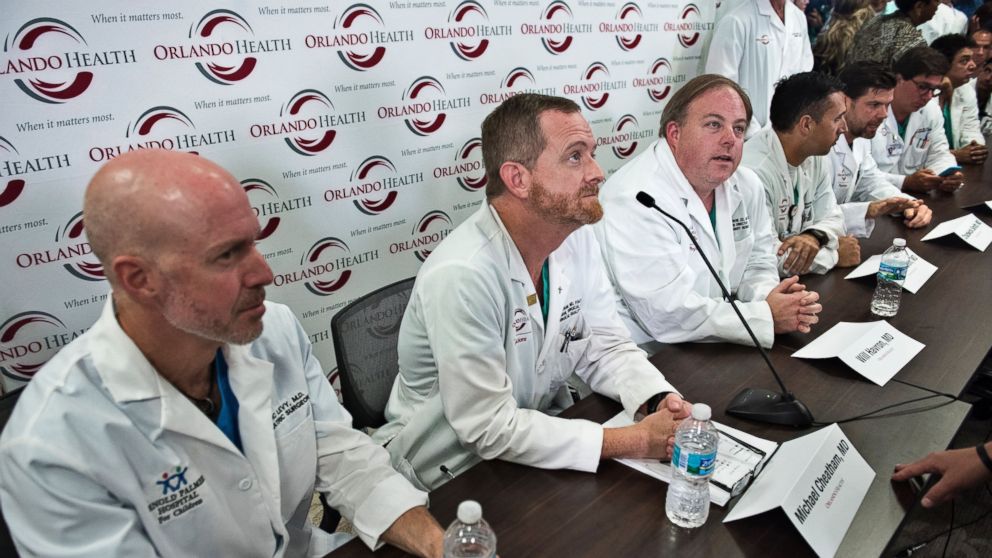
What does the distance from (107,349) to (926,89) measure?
4.23 m

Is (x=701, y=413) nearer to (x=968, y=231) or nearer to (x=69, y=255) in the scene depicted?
(x=69, y=255)

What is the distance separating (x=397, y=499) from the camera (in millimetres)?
1087

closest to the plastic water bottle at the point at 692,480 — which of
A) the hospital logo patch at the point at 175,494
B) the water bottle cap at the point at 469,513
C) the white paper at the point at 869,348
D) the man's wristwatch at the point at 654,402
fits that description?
the man's wristwatch at the point at 654,402

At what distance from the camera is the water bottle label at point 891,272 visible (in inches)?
75.1

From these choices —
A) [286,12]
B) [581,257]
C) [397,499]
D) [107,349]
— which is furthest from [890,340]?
[286,12]

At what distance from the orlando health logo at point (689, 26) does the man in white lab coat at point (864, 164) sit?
3.01 ft

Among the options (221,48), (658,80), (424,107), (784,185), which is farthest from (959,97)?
(221,48)

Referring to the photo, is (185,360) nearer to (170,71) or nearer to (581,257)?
(581,257)

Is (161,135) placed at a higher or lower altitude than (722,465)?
higher

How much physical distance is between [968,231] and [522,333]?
2111mm

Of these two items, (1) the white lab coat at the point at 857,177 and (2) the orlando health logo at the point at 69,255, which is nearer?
(2) the orlando health logo at the point at 69,255

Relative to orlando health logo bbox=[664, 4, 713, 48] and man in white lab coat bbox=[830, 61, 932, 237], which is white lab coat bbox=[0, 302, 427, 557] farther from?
orlando health logo bbox=[664, 4, 713, 48]

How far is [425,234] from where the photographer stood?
2633mm

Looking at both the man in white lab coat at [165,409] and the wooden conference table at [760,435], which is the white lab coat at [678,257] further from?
the man in white lab coat at [165,409]
